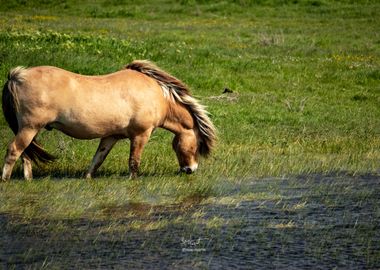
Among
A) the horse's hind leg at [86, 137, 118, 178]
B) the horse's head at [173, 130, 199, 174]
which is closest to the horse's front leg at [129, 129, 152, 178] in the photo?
the horse's hind leg at [86, 137, 118, 178]

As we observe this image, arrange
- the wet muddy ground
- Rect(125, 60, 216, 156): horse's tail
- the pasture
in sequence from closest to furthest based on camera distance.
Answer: the wet muddy ground, the pasture, Rect(125, 60, 216, 156): horse's tail

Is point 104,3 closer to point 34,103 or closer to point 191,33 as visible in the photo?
point 191,33

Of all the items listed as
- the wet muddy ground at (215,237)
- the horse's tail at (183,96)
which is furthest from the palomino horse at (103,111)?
the wet muddy ground at (215,237)

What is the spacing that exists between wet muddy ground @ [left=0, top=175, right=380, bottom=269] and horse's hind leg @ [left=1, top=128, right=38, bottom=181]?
1.78 m

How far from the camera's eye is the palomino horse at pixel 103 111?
10484mm

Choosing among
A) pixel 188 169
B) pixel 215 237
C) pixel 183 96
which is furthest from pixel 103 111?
pixel 215 237

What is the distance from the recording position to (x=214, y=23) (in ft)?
111

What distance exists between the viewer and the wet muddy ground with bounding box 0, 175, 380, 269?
287 inches

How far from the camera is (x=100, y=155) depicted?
11375 millimetres

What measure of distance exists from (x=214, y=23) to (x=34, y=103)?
24.0 metres

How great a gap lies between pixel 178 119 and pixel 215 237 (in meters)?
3.81

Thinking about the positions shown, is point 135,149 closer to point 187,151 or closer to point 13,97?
point 187,151

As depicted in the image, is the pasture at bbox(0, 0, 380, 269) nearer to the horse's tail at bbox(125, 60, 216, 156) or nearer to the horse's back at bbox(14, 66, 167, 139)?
the horse's tail at bbox(125, 60, 216, 156)

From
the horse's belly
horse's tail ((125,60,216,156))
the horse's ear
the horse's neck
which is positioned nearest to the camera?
the horse's belly
